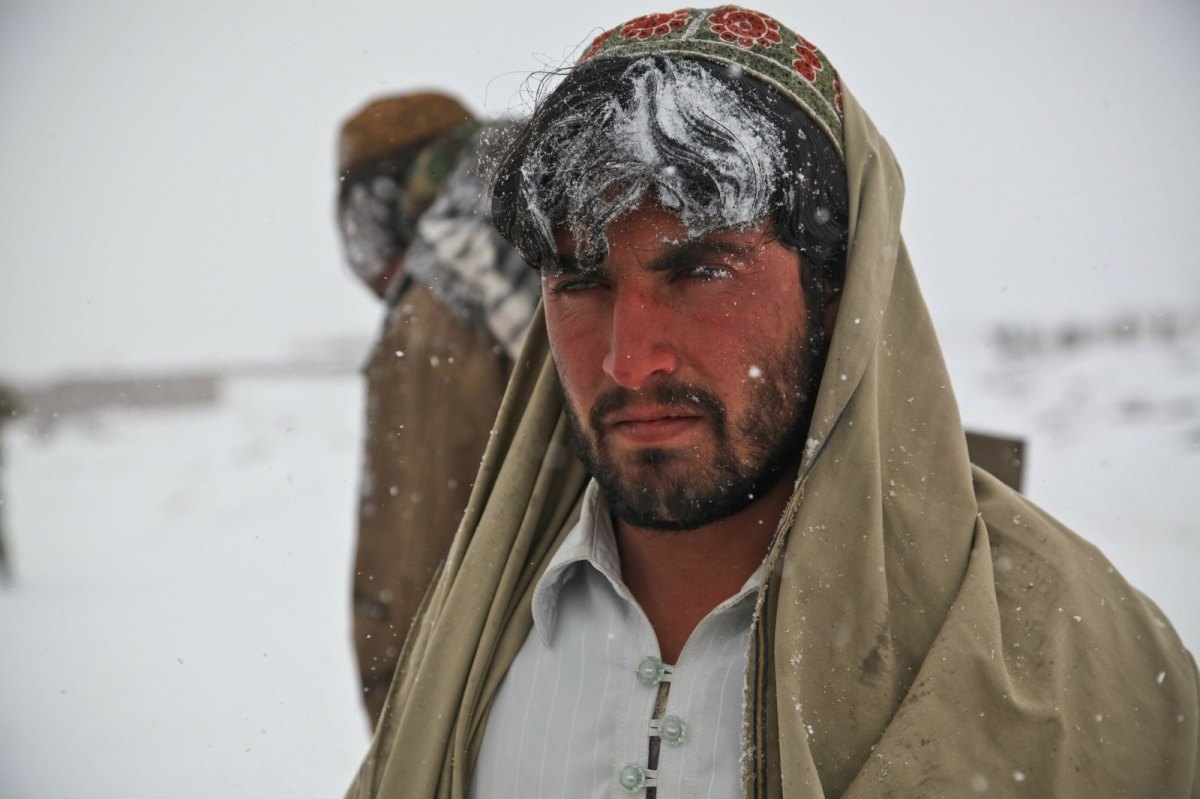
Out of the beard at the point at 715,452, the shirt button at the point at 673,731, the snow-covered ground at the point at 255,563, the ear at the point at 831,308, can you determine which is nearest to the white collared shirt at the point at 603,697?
the shirt button at the point at 673,731

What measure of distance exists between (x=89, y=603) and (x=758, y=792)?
5.45 metres

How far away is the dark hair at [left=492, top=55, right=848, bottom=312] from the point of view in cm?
139

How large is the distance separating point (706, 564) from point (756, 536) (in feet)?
0.29

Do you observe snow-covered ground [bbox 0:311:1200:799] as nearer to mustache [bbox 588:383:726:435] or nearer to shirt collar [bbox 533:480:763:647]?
shirt collar [bbox 533:480:763:647]

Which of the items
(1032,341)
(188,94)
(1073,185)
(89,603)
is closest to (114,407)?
(188,94)

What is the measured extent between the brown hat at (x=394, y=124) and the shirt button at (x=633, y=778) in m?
2.46

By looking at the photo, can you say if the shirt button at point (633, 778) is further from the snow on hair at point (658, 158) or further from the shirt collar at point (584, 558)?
the snow on hair at point (658, 158)

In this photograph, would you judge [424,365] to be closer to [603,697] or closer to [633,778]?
[603,697]

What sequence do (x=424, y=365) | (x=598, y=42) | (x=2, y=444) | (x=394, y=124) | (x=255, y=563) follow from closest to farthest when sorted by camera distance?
(x=598, y=42) → (x=424, y=365) → (x=394, y=124) → (x=255, y=563) → (x=2, y=444)

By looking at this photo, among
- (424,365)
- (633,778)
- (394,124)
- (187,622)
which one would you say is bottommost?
(187,622)

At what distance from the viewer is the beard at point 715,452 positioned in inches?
55.5

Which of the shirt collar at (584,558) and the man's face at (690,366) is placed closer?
the man's face at (690,366)

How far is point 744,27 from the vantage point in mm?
1549

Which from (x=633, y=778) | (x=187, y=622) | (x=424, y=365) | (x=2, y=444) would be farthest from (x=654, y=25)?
(x=2, y=444)
